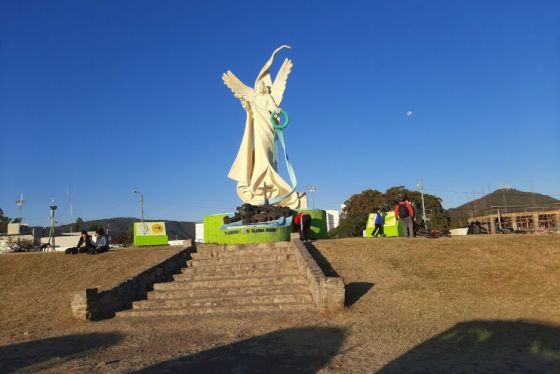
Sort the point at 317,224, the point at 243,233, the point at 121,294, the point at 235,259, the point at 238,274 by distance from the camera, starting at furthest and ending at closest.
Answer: the point at 317,224
the point at 243,233
the point at 235,259
the point at 238,274
the point at 121,294

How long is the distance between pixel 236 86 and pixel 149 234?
30.3 ft

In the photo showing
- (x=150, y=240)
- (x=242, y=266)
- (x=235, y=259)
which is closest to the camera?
(x=242, y=266)

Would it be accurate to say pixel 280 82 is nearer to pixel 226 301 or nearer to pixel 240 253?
pixel 240 253

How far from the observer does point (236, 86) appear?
84.0 feet

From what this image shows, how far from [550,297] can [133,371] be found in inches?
340

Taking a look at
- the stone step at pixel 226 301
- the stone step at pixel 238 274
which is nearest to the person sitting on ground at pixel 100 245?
the stone step at pixel 238 274

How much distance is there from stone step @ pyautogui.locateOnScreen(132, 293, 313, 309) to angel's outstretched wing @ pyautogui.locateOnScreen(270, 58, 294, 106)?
16.9 m

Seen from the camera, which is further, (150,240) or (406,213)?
(150,240)

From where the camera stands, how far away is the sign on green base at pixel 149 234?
23.6 metres

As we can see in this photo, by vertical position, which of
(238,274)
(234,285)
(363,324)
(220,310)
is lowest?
(363,324)

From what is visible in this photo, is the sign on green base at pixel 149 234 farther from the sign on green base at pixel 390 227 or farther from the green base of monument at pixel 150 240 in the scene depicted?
the sign on green base at pixel 390 227

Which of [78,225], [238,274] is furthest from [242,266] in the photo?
[78,225]

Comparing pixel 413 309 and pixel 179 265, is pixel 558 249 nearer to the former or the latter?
pixel 413 309

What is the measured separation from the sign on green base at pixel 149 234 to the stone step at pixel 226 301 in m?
12.9
